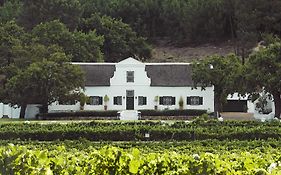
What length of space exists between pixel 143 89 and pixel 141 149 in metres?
33.8

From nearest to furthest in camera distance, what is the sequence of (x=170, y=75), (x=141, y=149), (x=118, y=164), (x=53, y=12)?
(x=118, y=164) < (x=141, y=149) < (x=170, y=75) < (x=53, y=12)

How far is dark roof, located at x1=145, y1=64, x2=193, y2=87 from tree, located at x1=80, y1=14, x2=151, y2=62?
1431 cm

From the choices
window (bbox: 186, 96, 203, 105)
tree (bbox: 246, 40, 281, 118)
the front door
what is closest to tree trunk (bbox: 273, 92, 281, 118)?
tree (bbox: 246, 40, 281, 118)

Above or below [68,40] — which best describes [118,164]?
below

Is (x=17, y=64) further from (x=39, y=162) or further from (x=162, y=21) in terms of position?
(x=39, y=162)

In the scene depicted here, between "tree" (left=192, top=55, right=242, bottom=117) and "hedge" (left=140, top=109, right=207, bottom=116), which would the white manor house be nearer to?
"hedge" (left=140, top=109, right=207, bottom=116)

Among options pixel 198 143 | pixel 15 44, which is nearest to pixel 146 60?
pixel 15 44

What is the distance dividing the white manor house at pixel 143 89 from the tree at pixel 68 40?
3.93m

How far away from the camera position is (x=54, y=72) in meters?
49.5

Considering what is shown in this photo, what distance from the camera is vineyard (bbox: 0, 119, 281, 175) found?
8539 mm

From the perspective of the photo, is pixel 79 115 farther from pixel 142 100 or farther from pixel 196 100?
pixel 196 100

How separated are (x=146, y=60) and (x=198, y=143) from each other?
1950 inches

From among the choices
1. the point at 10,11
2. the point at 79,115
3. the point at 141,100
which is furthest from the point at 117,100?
the point at 10,11

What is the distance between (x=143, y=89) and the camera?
57.0m
